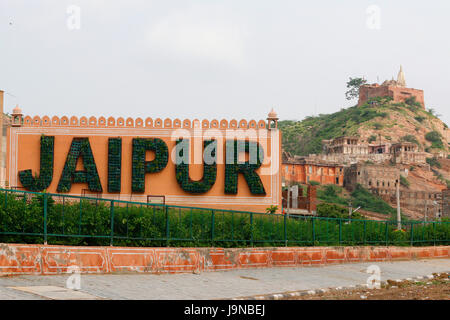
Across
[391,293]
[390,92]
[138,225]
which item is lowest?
[391,293]

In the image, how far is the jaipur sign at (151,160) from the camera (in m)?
25.0

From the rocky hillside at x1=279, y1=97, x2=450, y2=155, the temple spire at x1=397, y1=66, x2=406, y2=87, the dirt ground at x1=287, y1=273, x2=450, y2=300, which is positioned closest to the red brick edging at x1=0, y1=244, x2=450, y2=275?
the dirt ground at x1=287, y1=273, x2=450, y2=300

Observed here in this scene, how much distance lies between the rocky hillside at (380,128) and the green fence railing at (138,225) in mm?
105709

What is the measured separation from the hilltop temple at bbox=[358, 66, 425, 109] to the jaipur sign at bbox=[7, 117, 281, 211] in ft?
378

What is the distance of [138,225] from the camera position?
1252 centimetres

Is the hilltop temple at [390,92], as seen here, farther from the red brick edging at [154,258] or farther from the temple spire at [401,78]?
the red brick edging at [154,258]

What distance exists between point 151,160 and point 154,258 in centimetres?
1327

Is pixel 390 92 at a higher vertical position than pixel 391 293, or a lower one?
higher

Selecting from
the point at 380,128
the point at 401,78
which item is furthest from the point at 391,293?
the point at 401,78

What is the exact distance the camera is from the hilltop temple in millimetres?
134750

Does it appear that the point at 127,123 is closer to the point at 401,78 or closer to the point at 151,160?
the point at 151,160

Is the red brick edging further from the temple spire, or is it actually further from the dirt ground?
→ the temple spire

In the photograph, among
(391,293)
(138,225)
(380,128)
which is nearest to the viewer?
(391,293)
